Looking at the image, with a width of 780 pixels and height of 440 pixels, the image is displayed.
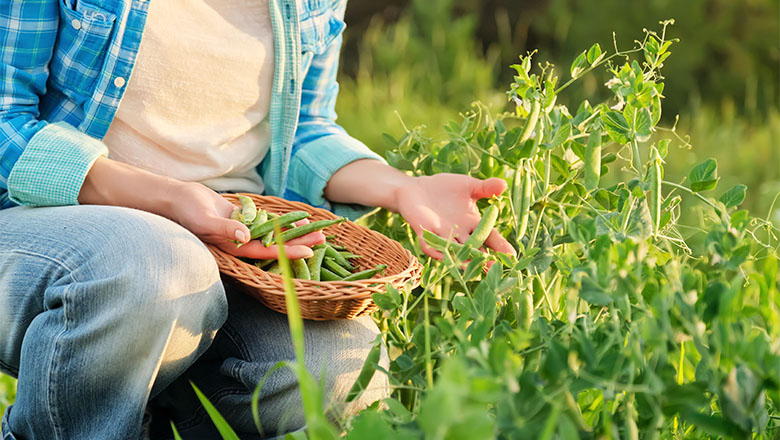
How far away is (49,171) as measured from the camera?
1364mm

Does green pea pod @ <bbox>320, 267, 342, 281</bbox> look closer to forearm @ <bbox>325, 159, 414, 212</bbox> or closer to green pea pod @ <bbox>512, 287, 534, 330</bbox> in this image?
forearm @ <bbox>325, 159, 414, 212</bbox>

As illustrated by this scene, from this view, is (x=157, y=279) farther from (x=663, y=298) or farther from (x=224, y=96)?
(x=663, y=298)

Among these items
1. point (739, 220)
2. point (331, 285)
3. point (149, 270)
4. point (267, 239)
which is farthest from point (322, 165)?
point (739, 220)

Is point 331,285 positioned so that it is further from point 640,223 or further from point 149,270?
point 640,223

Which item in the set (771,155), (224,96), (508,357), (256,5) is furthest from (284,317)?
(771,155)

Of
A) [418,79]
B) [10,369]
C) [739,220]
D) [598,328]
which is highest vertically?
[739,220]

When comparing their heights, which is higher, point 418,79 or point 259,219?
point 259,219

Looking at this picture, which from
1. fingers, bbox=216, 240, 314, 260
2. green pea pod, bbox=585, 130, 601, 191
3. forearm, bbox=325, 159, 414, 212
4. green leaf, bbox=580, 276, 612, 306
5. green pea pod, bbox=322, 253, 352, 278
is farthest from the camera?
forearm, bbox=325, 159, 414, 212

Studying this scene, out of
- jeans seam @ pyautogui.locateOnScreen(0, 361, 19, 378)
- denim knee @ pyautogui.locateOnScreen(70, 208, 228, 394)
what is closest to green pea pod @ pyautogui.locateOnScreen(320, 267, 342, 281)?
denim knee @ pyautogui.locateOnScreen(70, 208, 228, 394)

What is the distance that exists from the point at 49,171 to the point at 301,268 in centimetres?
45

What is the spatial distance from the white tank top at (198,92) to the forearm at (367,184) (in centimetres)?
20

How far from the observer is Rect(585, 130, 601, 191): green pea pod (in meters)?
1.29

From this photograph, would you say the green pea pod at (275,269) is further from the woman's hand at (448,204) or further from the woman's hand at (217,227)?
the woman's hand at (448,204)

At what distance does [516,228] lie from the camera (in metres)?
1.38
